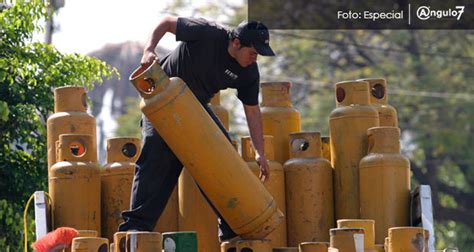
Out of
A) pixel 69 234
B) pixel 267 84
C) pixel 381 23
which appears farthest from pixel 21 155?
pixel 381 23

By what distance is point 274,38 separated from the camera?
34.2 meters

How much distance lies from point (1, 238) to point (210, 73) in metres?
4.83

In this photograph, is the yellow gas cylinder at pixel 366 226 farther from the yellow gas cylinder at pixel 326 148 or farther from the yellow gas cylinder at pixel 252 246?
the yellow gas cylinder at pixel 326 148

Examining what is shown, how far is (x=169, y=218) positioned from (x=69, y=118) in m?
0.97

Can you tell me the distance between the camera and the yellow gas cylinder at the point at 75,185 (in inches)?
349

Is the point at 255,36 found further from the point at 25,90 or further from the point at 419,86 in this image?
the point at 419,86

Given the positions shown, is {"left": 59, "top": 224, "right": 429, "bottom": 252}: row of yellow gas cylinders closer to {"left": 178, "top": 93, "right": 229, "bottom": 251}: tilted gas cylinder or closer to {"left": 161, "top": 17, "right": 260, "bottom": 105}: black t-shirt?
{"left": 178, "top": 93, "right": 229, "bottom": 251}: tilted gas cylinder

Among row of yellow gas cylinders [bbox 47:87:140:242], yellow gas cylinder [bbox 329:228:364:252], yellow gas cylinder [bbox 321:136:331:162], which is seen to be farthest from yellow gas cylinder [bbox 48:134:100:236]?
yellow gas cylinder [bbox 329:228:364:252]

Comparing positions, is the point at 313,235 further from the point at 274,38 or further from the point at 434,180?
the point at 274,38

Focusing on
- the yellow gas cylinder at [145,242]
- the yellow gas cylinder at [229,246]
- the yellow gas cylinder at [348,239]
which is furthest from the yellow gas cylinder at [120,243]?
the yellow gas cylinder at [348,239]

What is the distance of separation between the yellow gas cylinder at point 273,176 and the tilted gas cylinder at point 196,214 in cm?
36

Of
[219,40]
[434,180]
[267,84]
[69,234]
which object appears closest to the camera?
[69,234]

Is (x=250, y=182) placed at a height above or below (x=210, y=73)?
below

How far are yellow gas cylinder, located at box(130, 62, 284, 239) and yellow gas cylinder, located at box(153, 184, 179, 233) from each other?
89 centimetres
